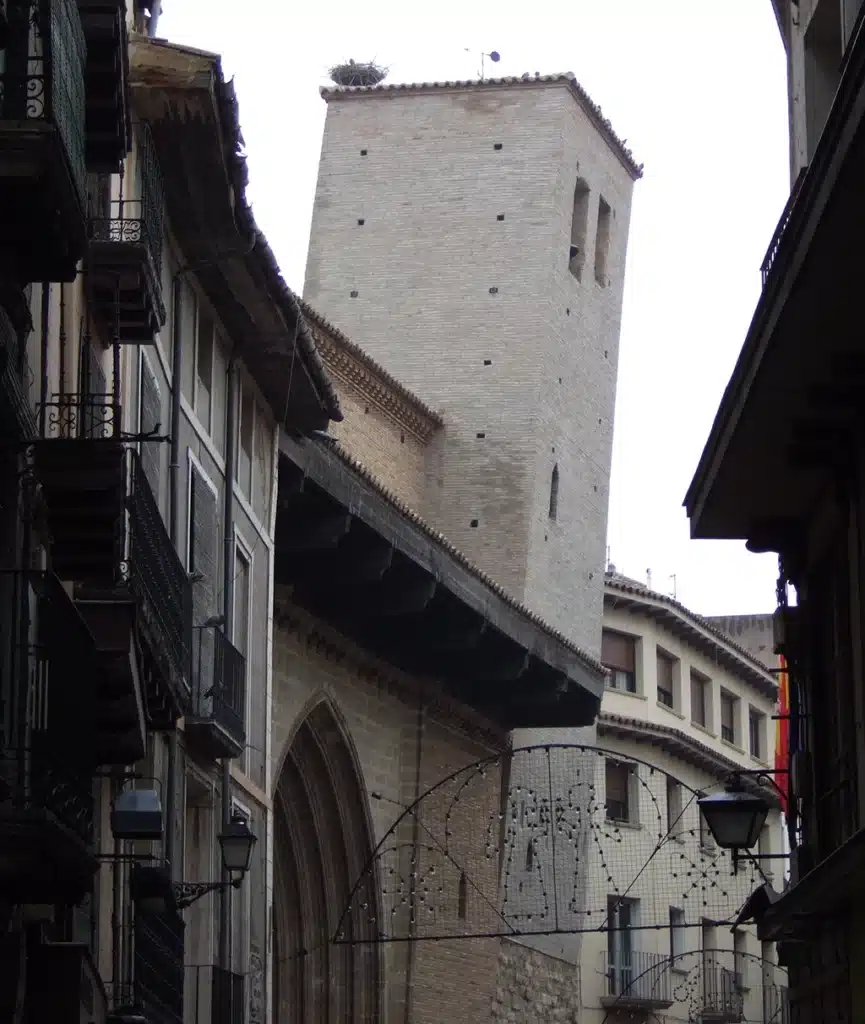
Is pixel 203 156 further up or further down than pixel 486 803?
further up

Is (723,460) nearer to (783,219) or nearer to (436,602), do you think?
(783,219)

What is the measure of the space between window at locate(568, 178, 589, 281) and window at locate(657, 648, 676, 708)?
11481mm

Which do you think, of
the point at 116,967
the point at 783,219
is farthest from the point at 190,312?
the point at 783,219

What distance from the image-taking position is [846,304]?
1045 centimetres

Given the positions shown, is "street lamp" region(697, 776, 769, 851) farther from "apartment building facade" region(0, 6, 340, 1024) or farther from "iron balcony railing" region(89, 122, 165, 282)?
"iron balcony railing" region(89, 122, 165, 282)

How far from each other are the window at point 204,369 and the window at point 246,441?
1042 mm

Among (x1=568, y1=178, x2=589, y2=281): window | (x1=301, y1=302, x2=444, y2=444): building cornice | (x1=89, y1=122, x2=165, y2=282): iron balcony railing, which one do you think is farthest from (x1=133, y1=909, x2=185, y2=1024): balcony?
(x1=568, y1=178, x2=589, y2=281): window

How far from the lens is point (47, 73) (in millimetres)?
9234

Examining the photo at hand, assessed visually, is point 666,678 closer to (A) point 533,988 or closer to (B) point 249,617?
(A) point 533,988

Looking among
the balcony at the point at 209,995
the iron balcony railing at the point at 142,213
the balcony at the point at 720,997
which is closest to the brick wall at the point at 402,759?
the balcony at the point at 209,995

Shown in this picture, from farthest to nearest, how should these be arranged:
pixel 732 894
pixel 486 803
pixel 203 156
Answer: pixel 732 894 < pixel 486 803 < pixel 203 156

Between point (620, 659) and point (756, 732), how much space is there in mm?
8739

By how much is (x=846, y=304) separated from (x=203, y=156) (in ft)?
24.5

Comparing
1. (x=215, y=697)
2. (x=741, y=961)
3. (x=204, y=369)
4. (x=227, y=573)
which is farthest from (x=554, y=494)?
(x=215, y=697)
